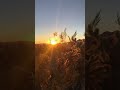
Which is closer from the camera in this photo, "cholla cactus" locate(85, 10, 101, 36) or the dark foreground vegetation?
the dark foreground vegetation

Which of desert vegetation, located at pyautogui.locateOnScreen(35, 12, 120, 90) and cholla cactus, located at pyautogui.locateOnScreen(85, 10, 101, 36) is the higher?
cholla cactus, located at pyautogui.locateOnScreen(85, 10, 101, 36)

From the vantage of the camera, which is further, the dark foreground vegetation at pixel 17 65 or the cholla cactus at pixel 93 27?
the cholla cactus at pixel 93 27

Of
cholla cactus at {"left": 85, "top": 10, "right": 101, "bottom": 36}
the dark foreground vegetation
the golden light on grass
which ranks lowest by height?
the dark foreground vegetation

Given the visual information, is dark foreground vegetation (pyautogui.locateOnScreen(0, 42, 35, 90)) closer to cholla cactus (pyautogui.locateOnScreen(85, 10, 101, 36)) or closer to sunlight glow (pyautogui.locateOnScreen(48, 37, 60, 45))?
sunlight glow (pyautogui.locateOnScreen(48, 37, 60, 45))

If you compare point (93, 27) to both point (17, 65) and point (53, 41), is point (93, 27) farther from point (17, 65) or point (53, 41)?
point (17, 65)

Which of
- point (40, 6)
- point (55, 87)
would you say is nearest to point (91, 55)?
point (55, 87)

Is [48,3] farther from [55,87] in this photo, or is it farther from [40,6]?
[55,87]

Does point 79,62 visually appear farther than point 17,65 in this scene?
Yes

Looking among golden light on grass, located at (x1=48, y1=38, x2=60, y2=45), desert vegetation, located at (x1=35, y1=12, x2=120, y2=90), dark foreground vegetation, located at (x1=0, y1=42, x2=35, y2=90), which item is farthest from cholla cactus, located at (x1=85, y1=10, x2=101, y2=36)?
dark foreground vegetation, located at (x1=0, y1=42, x2=35, y2=90)

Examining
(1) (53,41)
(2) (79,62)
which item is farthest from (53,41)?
(2) (79,62)

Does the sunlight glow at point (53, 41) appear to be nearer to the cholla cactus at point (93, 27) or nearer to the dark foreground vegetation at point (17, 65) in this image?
the dark foreground vegetation at point (17, 65)

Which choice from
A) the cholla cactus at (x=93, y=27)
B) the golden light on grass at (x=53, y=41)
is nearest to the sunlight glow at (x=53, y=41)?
the golden light on grass at (x=53, y=41)

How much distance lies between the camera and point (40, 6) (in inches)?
108

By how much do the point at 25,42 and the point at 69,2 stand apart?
462mm
